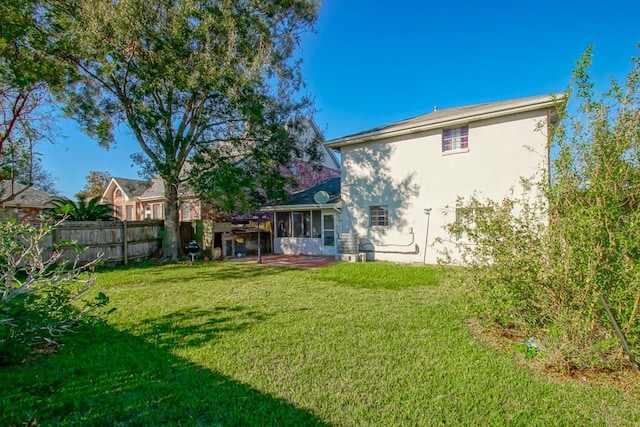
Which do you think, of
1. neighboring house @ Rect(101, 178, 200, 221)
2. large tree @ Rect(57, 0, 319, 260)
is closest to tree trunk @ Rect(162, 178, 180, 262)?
large tree @ Rect(57, 0, 319, 260)

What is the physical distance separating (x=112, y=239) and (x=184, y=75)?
7.09 meters

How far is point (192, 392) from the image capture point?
3121mm

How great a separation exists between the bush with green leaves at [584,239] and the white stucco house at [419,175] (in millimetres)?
5256

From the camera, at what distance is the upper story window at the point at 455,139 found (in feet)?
37.1

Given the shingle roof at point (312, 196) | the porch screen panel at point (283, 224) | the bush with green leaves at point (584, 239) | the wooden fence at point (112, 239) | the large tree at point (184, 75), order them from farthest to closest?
the porch screen panel at point (283, 224) < the shingle roof at point (312, 196) < the wooden fence at point (112, 239) < the large tree at point (184, 75) < the bush with green leaves at point (584, 239)

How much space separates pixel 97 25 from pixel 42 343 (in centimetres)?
1051

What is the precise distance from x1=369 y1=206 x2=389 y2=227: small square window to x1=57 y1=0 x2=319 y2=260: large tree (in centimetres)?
499

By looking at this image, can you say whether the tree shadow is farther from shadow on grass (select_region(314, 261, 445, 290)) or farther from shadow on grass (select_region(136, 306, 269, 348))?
shadow on grass (select_region(136, 306, 269, 348))

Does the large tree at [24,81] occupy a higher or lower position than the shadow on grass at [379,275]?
higher

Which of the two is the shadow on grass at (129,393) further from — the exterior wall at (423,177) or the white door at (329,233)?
the white door at (329,233)

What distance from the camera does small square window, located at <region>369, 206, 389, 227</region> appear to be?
1309 cm

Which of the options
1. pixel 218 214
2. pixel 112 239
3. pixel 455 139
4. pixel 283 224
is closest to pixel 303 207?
pixel 283 224

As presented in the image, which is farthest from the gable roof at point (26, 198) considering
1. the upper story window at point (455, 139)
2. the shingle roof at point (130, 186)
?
the upper story window at point (455, 139)

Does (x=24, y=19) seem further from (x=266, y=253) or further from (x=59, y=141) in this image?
(x=266, y=253)
